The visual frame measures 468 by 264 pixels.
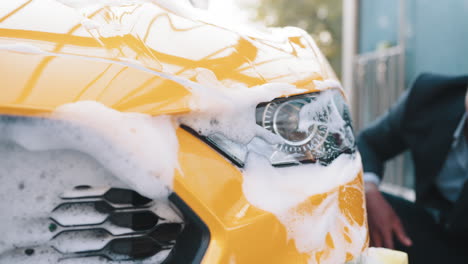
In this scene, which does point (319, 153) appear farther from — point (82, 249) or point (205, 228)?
point (82, 249)

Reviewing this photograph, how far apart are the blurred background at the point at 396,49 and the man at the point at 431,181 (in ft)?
6.04

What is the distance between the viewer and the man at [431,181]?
191 cm

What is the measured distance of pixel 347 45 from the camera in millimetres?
6391

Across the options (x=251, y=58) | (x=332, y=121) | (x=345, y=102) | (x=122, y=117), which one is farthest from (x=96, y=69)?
(x=345, y=102)

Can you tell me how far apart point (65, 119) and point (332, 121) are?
70 centimetres

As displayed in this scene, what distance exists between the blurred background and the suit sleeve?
1.75 m

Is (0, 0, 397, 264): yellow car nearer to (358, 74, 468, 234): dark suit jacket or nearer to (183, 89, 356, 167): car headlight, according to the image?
(183, 89, 356, 167): car headlight

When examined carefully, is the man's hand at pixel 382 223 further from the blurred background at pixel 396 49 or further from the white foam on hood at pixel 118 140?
the blurred background at pixel 396 49

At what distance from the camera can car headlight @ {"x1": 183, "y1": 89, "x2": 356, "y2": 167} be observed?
100 centimetres

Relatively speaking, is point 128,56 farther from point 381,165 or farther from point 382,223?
point 381,165

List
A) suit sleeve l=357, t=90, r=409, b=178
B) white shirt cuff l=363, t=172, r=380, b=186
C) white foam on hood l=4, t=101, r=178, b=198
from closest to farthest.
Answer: white foam on hood l=4, t=101, r=178, b=198, white shirt cuff l=363, t=172, r=380, b=186, suit sleeve l=357, t=90, r=409, b=178

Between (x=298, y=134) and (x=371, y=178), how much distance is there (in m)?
1.20

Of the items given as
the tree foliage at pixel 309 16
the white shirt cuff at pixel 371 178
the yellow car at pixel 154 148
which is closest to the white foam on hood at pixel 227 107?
the yellow car at pixel 154 148

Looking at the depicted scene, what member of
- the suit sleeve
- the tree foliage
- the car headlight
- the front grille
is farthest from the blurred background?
the tree foliage
